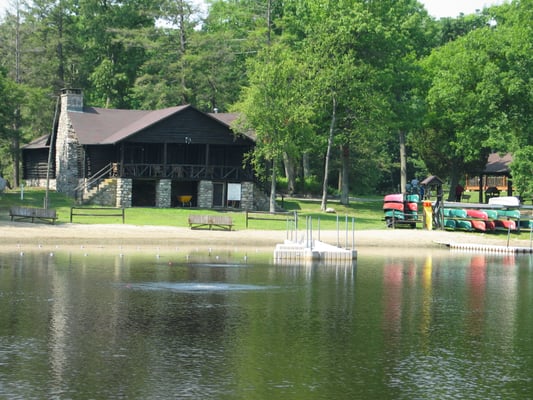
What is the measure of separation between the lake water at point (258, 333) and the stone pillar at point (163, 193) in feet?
94.2

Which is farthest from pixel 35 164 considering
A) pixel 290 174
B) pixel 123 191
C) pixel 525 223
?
pixel 525 223

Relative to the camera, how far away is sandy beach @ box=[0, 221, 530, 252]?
48250 millimetres

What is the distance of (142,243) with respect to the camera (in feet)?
165

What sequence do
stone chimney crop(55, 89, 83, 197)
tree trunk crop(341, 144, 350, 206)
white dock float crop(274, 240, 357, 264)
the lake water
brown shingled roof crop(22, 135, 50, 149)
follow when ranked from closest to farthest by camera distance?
the lake water < white dock float crop(274, 240, 357, 264) < stone chimney crop(55, 89, 83, 197) < tree trunk crop(341, 144, 350, 206) < brown shingled roof crop(22, 135, 50, 149)

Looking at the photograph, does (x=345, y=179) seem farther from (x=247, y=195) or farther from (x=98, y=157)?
(x=98, y=157)

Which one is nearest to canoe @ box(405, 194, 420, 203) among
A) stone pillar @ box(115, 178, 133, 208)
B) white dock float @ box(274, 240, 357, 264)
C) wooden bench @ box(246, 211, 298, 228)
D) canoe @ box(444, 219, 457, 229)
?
canoe @ box(444, 219, 457, 229)

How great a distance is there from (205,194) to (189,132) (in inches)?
190

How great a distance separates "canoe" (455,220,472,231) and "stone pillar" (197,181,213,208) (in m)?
18.6

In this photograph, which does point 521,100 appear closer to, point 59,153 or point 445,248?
point 445,248

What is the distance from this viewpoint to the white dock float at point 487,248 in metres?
52.0

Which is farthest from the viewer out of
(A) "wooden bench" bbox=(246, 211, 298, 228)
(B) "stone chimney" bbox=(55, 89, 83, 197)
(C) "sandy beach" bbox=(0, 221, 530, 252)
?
(B) "stone chimney" bbox=(55, 89, 83, 197)

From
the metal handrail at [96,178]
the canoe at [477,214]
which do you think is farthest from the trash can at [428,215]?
the metal handrail at [96,178]

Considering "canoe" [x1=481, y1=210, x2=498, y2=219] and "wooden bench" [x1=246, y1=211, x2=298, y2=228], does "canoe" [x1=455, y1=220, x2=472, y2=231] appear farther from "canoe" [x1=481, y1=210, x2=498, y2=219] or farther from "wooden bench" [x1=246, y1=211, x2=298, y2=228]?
"wooden bench" [x1=246, y1=211, x2=298, y2=228]

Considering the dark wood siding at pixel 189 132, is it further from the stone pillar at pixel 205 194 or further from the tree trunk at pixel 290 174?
the tree trunk at pixel 290 174
